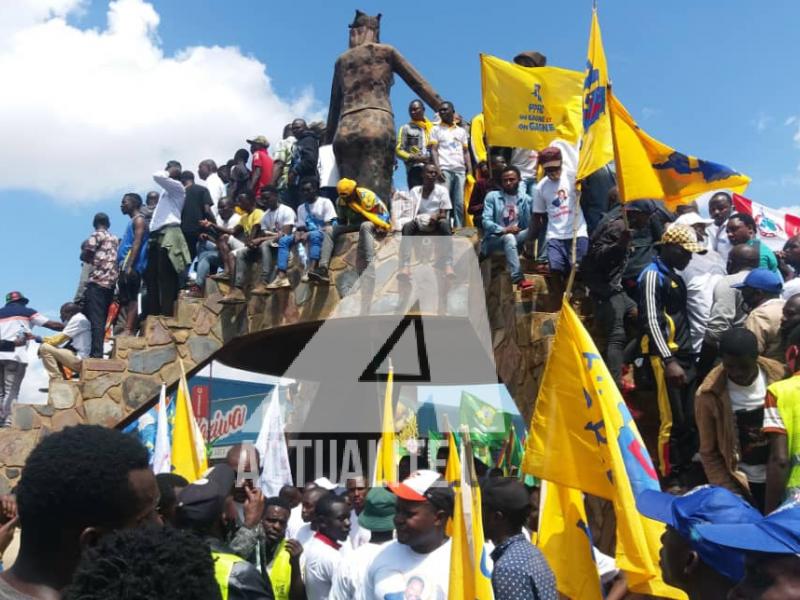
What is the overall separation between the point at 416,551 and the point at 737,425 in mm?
1808

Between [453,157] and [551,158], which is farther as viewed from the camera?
[453,157]

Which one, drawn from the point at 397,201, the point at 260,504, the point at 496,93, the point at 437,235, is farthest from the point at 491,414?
the point at 260,504

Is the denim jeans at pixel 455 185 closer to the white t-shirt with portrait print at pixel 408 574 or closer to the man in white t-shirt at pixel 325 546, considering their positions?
the man in white t-shirt at pixel 325 546

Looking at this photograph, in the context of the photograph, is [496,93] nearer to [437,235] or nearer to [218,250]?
[437,235]

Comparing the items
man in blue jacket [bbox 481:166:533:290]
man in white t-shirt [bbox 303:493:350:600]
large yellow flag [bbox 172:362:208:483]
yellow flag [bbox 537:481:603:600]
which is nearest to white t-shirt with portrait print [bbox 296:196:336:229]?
man in blue jacket [bbox 481:166:533:290]

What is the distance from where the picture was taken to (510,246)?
7.79 meters

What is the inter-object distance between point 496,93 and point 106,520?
26.6ft

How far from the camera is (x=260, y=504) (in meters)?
5.06

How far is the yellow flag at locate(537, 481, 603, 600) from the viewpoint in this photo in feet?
12.1

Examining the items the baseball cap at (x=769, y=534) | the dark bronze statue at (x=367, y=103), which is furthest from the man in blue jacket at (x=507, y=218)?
the baseball cap at (x=769, y=534)

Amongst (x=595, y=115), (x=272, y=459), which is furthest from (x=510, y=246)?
(x=272, y=459)

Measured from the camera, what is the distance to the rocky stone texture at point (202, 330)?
883 centimetres

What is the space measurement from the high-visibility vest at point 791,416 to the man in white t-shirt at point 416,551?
147 cm

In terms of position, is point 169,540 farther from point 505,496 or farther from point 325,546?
point 325,546
